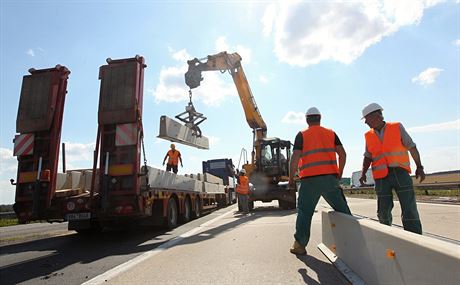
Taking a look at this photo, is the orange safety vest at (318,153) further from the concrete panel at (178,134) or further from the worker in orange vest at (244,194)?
the worker in orange vest at (244,194)

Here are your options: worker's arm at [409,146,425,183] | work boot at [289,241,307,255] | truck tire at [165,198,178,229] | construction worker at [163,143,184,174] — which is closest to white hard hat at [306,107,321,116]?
worker's arm at [409,146,425,183]

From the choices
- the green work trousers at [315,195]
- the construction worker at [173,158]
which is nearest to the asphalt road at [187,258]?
the green work trousers at [315,195]

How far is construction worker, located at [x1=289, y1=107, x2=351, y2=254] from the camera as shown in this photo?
5.54 meters

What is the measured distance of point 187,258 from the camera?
622 centimetres

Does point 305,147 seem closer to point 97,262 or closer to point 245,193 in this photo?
point 97,262

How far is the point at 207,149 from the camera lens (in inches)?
657

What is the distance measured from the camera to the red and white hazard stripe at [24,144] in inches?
362

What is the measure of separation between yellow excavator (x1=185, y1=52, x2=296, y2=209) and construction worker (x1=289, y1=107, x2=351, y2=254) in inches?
435

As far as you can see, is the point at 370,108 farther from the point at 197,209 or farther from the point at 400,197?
the point at 197,209

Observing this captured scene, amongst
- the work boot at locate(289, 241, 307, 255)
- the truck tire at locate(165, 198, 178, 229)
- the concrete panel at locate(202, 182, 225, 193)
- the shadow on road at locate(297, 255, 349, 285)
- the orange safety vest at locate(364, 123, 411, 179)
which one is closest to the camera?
the shadow on road at locate(297, 255, 349, 285)

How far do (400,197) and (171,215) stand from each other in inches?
289

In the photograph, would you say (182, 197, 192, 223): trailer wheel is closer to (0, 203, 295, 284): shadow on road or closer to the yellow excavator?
(0, 203, 295, 284): shadow on road

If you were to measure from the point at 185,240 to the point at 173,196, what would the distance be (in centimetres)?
320

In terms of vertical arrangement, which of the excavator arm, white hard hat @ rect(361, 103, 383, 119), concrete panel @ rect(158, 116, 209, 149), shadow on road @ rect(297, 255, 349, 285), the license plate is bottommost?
shadow on road @ rect(297, 255, 349, 285)
